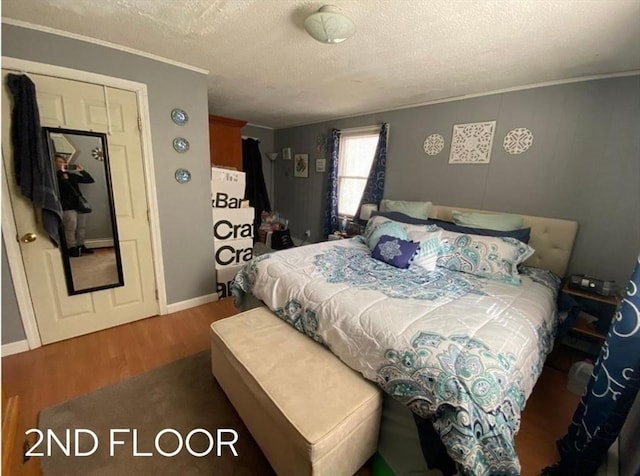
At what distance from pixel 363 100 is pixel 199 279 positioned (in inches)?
101

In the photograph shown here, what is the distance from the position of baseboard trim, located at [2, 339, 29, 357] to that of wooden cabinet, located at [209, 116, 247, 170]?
241cm

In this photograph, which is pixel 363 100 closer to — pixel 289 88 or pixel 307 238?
pixel 289 88

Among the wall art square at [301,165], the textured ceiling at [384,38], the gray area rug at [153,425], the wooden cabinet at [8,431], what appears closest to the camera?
the wooden cabinet at [8,431]

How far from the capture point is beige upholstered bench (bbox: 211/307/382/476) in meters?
1.25

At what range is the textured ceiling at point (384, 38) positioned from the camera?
5.32ft

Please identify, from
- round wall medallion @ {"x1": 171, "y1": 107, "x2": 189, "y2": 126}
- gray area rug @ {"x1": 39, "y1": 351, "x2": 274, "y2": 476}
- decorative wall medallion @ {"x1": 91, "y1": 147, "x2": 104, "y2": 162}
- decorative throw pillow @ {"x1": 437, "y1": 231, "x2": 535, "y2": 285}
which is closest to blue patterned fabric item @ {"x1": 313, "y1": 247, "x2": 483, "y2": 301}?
decorative throw pillow @ {"x1": 437, "y1": 231, "x2": 535, "y2": 285}

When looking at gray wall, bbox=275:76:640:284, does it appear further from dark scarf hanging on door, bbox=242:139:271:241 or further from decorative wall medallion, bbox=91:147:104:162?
decorative wall medallion, bbox=91:147:104:162

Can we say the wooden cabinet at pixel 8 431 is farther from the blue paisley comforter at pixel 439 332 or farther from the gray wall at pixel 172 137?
the gray wall at pixel 172 137

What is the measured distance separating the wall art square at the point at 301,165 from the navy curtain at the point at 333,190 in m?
0.62

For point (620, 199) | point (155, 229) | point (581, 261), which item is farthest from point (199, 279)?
point (620, 199)

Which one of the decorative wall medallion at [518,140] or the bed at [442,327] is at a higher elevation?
the decorative wall medallion at [518,140]

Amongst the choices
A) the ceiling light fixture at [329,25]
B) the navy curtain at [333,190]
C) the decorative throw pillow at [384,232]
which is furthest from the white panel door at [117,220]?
the navy curtain at [333,190]

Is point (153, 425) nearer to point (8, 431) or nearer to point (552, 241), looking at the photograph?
point (8, 431)

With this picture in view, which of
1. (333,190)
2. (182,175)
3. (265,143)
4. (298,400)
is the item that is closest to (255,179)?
(265,143)
